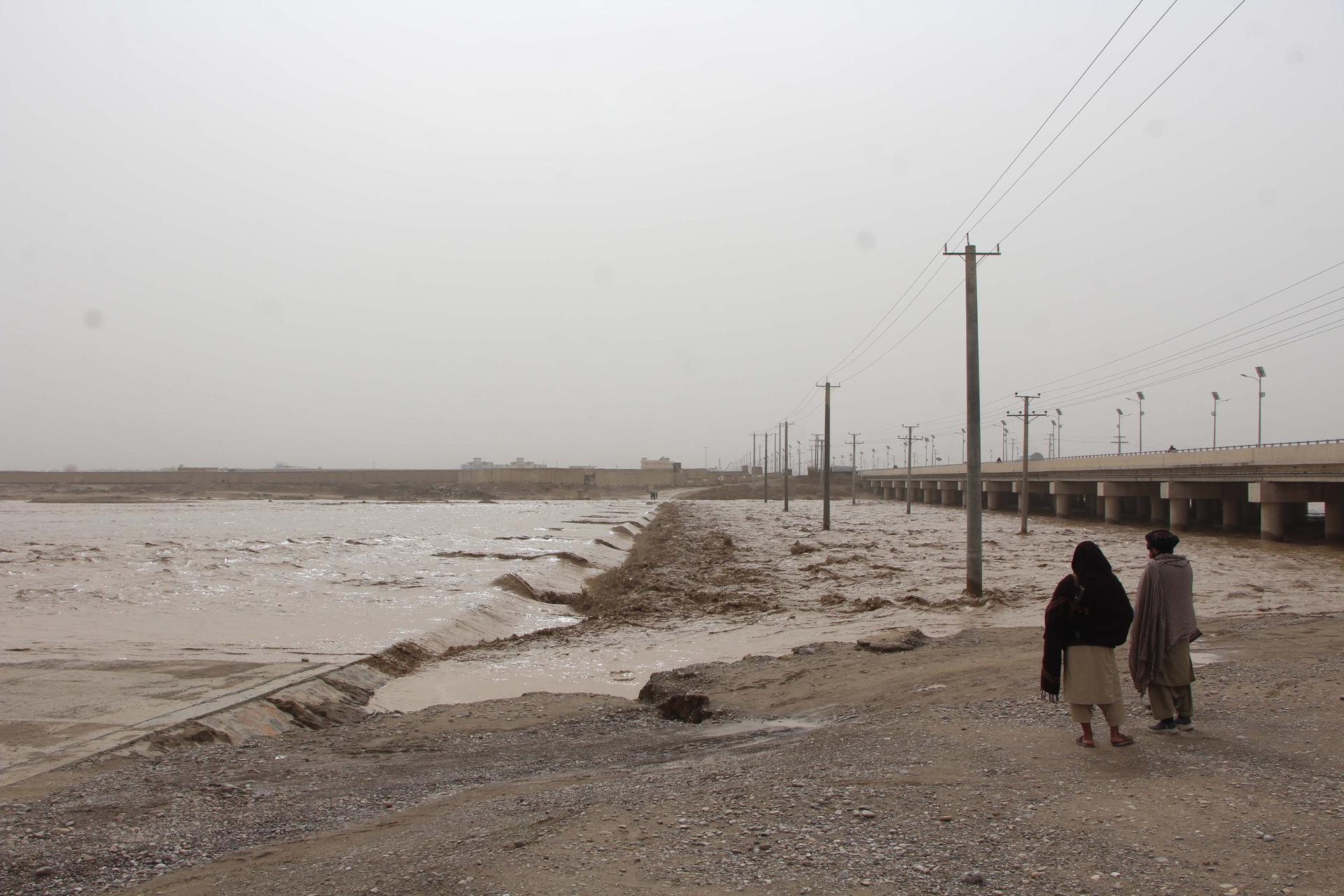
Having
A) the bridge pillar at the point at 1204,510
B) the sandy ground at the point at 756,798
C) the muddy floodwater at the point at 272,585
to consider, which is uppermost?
the bridge pillar at the point at 1204,510

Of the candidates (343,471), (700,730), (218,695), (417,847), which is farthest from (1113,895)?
(343,471)

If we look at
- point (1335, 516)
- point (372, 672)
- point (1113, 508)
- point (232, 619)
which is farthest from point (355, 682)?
point (1113, 508)

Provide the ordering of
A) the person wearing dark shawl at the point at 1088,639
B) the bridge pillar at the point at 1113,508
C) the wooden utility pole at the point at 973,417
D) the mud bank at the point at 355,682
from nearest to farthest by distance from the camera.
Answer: the person wearing dark shawl at the point at 1088,639
the mud bank at the point at 355,682
the wooden utility pole at the point at 973,417
the bridge pillar at the point at 1113,508

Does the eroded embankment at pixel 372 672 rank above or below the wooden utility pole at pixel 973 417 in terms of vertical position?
below

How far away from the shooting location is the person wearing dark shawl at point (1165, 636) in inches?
281

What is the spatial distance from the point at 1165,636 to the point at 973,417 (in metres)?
13.2

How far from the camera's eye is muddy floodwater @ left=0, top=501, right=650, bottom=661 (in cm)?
1719

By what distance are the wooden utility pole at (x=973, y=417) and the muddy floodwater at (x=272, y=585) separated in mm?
9940

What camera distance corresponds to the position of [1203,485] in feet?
176

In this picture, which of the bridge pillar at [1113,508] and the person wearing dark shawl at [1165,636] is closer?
the person wearing dark shawl at [1165,636]

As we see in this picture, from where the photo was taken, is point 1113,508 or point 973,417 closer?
point 973,417

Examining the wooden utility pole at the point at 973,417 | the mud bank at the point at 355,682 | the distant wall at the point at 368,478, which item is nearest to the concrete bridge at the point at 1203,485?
the wooden utility pole at the point at 973,417

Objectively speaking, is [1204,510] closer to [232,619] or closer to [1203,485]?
[1203,485]

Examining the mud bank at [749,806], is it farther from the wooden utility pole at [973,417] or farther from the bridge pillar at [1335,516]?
the bridge pillar at [1335,516]
